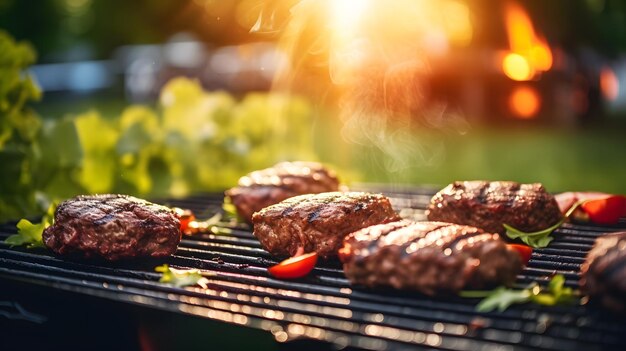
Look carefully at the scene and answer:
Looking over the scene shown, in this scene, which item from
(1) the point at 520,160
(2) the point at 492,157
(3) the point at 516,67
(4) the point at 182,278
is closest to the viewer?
(4) the point at 182,278

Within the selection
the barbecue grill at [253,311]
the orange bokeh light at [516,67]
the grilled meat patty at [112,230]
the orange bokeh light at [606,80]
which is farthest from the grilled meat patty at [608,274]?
the orange bokeh light at [606,80]

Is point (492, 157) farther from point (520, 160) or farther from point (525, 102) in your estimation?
point (525, 102)

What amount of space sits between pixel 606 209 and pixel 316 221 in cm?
222

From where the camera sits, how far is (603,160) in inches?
529

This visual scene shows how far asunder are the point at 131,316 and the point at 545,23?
1349 cm

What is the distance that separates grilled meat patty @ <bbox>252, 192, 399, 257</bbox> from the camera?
4090 millimetres

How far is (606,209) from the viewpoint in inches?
195

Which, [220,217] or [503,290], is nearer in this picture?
[503,290]

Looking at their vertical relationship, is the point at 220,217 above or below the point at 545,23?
below

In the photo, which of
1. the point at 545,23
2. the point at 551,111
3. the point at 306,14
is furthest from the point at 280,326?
the point at 551,111

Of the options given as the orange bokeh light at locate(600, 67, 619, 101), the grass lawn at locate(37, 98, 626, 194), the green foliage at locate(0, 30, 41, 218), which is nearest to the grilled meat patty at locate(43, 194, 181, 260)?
the green foliage at locate(0, 30, 41, 218)

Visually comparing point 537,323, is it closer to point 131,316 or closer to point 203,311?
point 203,311

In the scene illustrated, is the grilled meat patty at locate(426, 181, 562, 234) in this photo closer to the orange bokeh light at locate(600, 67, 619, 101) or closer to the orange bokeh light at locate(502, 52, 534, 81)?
the orange bokeh light at locate(502, 52, 534, 81)

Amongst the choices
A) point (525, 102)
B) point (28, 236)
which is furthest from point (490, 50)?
point (28, 236)
